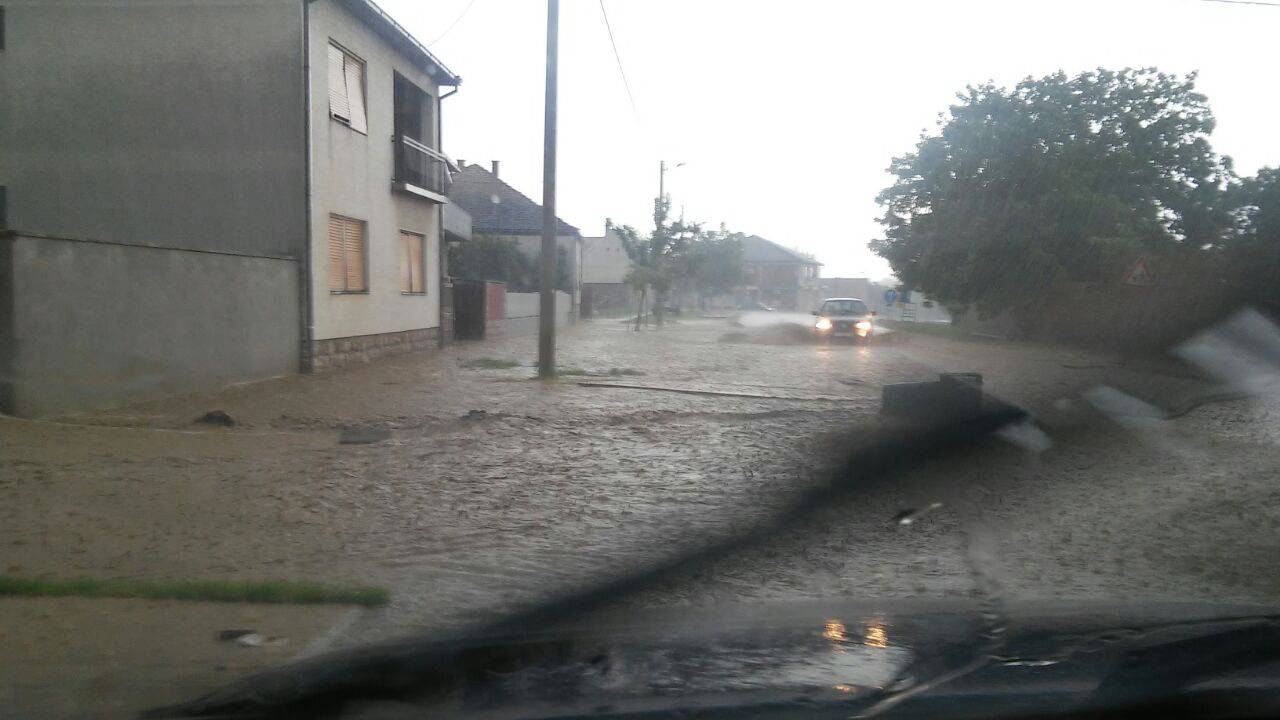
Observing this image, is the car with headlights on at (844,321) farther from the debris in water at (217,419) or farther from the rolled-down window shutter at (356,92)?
the debris in water at (217,419)

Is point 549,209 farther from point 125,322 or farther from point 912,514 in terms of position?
point 912,514

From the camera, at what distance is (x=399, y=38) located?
18.4 metres

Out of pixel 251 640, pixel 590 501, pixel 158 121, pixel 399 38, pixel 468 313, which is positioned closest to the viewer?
pixel 251 640

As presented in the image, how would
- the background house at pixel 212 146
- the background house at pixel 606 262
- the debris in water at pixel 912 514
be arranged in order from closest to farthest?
the debris in water at pixel 912 514
the background house at pixel 212 146
the background house at pixel 606 262

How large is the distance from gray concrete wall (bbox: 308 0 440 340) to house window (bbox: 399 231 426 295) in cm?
17

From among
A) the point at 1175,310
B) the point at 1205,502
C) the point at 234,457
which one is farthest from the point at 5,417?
the point at 1175,310

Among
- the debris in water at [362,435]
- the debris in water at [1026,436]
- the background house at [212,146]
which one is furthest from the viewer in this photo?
the background house at [212,146]

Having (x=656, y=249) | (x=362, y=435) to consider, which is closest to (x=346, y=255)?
(x=362, y=435)

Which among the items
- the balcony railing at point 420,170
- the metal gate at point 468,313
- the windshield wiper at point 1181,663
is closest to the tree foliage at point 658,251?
the metal gate at point 468,313

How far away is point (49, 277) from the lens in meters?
9.73

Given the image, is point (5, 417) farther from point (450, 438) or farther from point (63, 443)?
point (450, 438)

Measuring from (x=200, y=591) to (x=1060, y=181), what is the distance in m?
28.8

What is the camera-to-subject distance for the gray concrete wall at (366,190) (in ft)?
51.0

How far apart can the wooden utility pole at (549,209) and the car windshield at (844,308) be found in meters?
16.3
